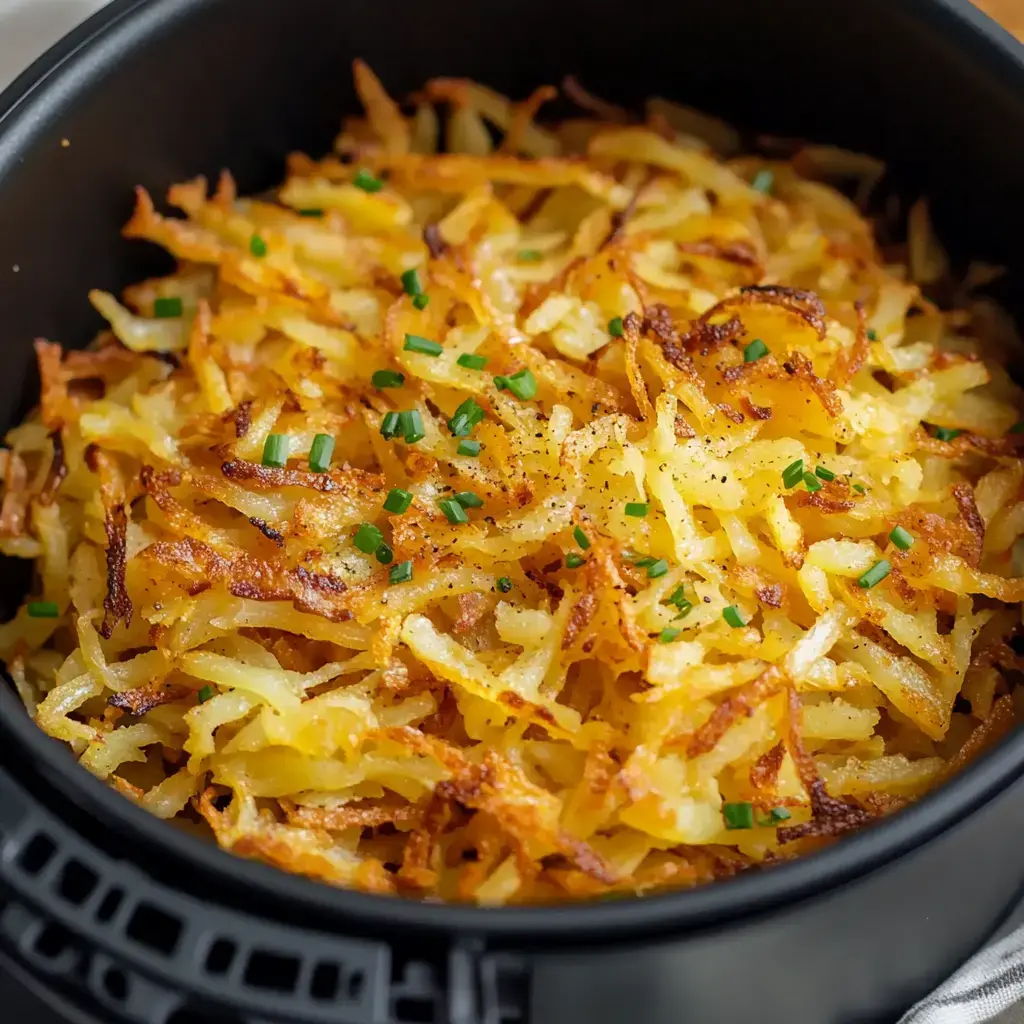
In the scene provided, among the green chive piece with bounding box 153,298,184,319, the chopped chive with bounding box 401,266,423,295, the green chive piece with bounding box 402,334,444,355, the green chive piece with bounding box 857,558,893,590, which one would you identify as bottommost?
the green chive piece with bounding box 857,558,893,590

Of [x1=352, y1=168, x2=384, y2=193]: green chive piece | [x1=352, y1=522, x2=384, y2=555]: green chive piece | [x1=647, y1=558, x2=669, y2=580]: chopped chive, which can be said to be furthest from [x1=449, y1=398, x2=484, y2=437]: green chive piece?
[x1=352, y1=168, x2=384, y2=193]: green chive piece

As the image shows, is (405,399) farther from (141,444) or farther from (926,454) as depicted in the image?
(926,454)

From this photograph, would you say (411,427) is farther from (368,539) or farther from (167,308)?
(167,308)

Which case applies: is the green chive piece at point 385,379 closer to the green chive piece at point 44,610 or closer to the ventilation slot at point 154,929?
the green chive piece at point 44,610

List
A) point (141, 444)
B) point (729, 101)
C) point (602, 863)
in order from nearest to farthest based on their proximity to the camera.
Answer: point (602, 863), point (141, 444), point (729, 101)

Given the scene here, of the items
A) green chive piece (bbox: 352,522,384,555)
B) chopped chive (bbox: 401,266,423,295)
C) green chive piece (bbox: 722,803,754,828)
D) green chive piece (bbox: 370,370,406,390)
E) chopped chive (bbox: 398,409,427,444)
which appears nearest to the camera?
green chive piece (bbox: 722,803,754,828)

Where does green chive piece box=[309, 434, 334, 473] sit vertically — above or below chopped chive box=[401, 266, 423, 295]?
below

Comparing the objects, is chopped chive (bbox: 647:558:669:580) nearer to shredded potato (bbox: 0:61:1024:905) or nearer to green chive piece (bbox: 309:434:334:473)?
shredded potato (bbox: 0:61:1024:905)

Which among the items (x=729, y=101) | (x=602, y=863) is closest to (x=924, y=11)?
(x=729, y=101)
